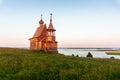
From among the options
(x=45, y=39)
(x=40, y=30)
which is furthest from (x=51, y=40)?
(x=40, y=30)

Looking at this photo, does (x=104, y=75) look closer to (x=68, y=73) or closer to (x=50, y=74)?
(x=68, y=73)

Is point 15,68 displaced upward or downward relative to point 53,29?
downward

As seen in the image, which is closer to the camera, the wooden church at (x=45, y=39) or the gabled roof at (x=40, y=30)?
the wooden church at (x=45, y=39)

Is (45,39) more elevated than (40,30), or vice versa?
(40,30)

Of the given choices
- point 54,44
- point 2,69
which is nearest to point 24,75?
point 2,69

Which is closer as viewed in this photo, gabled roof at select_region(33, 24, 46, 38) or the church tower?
the church tower

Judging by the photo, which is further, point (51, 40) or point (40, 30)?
point (40, 30)

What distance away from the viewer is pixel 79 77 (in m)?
12.2

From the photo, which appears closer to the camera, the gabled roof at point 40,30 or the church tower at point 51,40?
the church tower at point 51,40

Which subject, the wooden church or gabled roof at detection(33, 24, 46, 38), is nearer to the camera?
the wooden church

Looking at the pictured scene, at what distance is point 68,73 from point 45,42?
121 feet

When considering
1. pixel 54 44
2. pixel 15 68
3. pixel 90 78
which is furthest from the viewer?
pixel 54 44

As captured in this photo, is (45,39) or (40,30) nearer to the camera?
(45,39)

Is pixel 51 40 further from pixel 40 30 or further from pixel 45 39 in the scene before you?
pixel 40 30
